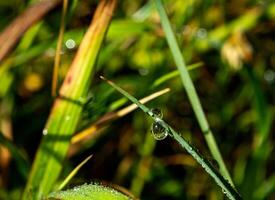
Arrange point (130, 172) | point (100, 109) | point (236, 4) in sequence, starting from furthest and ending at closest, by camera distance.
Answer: point (236, 4) → point (130, 172) → point (100, 109)

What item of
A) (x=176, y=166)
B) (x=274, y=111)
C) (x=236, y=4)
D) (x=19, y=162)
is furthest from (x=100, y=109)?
(x=236, y=4)

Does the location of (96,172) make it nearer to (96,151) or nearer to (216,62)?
(96,151)

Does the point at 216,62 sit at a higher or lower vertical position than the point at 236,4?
lower

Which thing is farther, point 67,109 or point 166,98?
point 166,98

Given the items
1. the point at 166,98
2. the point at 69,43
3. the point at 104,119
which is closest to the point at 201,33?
the point at 166,98

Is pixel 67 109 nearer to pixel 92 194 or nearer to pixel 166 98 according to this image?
pixel 92 194

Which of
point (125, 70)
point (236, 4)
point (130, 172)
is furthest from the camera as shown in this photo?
point (236, 4)

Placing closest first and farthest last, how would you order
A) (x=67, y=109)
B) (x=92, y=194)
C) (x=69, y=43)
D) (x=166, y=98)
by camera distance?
1. (x=92, y=194)
2. (x=67, y=109)
3. (x=69, y=43)
4. (x=166, y=98)

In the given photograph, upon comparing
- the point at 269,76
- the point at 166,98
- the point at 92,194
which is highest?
the point at 269,76
